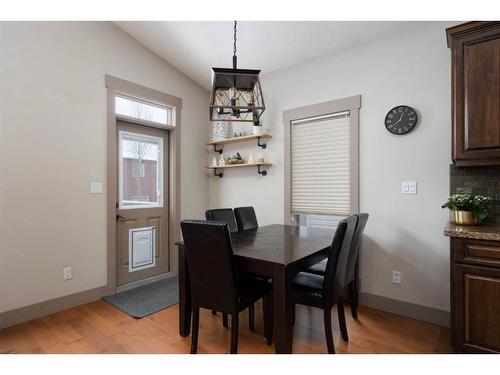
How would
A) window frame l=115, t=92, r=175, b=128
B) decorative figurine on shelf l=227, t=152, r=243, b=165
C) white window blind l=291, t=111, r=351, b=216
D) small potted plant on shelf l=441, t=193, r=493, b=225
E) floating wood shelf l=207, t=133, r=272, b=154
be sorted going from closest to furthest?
small potted plant on shelf l=441, t=193, r=493, b=225
white window blind l=291, t=111, r=351, b=216
window frame l=115, t=92, r=175, b=128
floating wood shelf l=207, t=133, r=272, b=154
decorative figurine on shelf l=227, t=152, r=243, b=165

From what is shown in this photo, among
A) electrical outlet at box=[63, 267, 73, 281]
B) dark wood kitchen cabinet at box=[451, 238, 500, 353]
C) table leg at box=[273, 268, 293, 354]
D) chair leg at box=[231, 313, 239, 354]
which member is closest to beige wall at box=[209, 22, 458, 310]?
dark wood kitchen cabinet at box=[451, 238, 500, 353]

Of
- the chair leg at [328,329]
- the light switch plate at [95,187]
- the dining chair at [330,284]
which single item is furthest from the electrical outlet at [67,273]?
the chair leg at [328,329]

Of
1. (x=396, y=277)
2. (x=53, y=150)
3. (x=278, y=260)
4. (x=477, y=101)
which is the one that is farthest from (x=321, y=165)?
(x=53, y=150)

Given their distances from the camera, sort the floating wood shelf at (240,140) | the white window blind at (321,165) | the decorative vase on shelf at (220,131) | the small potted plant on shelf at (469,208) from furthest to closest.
→ 1. the decorative vase on shelf at (220,131)
2. the floating wood shelf at (240,140)
3. the white window blind at (321,165)
4. the small potted plant on shelf at (469,208)

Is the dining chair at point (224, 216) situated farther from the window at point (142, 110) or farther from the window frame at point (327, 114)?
the window at point (142, 110)

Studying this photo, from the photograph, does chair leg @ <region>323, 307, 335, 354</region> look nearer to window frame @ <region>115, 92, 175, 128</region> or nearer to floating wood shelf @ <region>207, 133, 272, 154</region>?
floating wood shelf @ <region>207, 133, 272, 154</region>

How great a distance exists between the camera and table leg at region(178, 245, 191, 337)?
85.7 inches

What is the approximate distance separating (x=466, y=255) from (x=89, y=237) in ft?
11.0

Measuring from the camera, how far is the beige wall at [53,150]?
2.38 m

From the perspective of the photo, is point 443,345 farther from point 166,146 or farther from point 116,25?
point 116,25

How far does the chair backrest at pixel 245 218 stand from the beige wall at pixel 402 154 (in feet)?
3.88

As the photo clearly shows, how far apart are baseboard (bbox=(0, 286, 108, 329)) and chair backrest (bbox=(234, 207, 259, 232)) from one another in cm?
Answer: 168

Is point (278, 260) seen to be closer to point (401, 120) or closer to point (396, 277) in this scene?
point (396, 277)

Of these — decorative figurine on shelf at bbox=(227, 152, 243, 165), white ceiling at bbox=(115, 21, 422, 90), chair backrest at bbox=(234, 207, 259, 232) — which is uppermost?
white ceiling at bbox=(115, 21, 422, 90)
